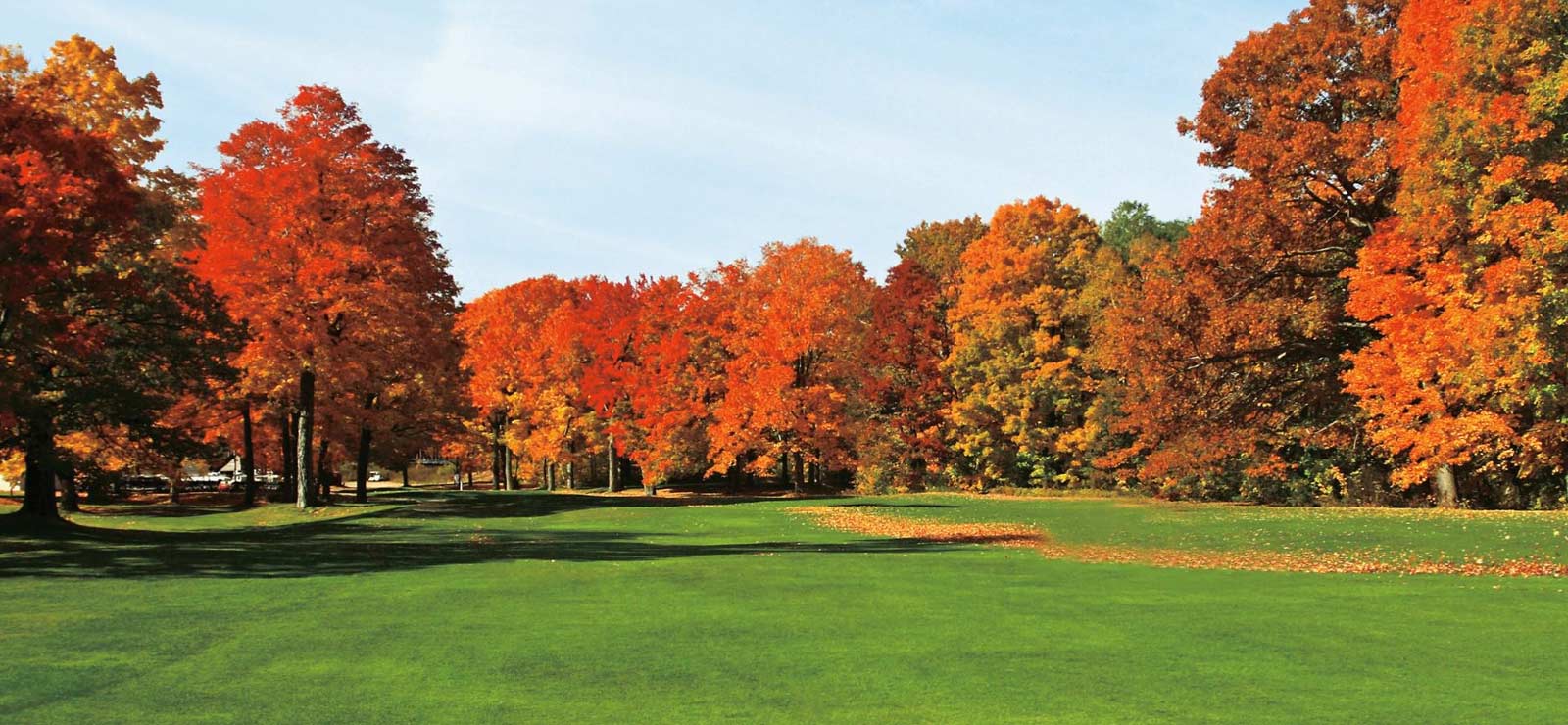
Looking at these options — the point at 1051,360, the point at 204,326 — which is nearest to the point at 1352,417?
the point at 1051,360

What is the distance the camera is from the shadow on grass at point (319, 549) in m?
21.0

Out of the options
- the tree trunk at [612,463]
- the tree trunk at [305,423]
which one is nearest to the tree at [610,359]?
the tree trunk at [612,463]

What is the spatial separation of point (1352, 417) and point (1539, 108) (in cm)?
1475

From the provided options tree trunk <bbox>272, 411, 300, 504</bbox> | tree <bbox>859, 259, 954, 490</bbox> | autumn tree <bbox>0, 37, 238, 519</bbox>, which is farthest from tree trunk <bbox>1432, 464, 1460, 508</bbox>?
tree trunk <bbox>272, 411, 300, 504</bbox>

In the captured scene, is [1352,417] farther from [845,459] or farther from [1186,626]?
[1186,626]

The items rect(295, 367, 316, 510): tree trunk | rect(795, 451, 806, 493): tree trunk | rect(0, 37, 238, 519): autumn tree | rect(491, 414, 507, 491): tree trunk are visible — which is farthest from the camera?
rect(491, 414, 507, 491): tree trunk

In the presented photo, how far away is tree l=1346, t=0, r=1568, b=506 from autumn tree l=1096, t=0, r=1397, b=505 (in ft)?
12.7

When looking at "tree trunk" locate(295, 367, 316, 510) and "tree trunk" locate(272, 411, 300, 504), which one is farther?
"tree trunk" locate(272, 411, 300, 504)

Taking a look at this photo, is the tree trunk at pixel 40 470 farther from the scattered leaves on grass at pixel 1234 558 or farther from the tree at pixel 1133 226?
the tree at pixel 1133 226

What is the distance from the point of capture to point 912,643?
12.0 meters

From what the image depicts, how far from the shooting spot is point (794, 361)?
6278cm

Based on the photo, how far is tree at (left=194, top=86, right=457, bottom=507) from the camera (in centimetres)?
3906

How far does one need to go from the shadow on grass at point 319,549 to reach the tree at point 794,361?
2532 centimetres

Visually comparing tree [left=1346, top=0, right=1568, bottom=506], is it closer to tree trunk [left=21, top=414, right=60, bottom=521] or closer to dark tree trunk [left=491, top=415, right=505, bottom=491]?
tree trunk [left=21, top=414, right=60, bottom=521]
